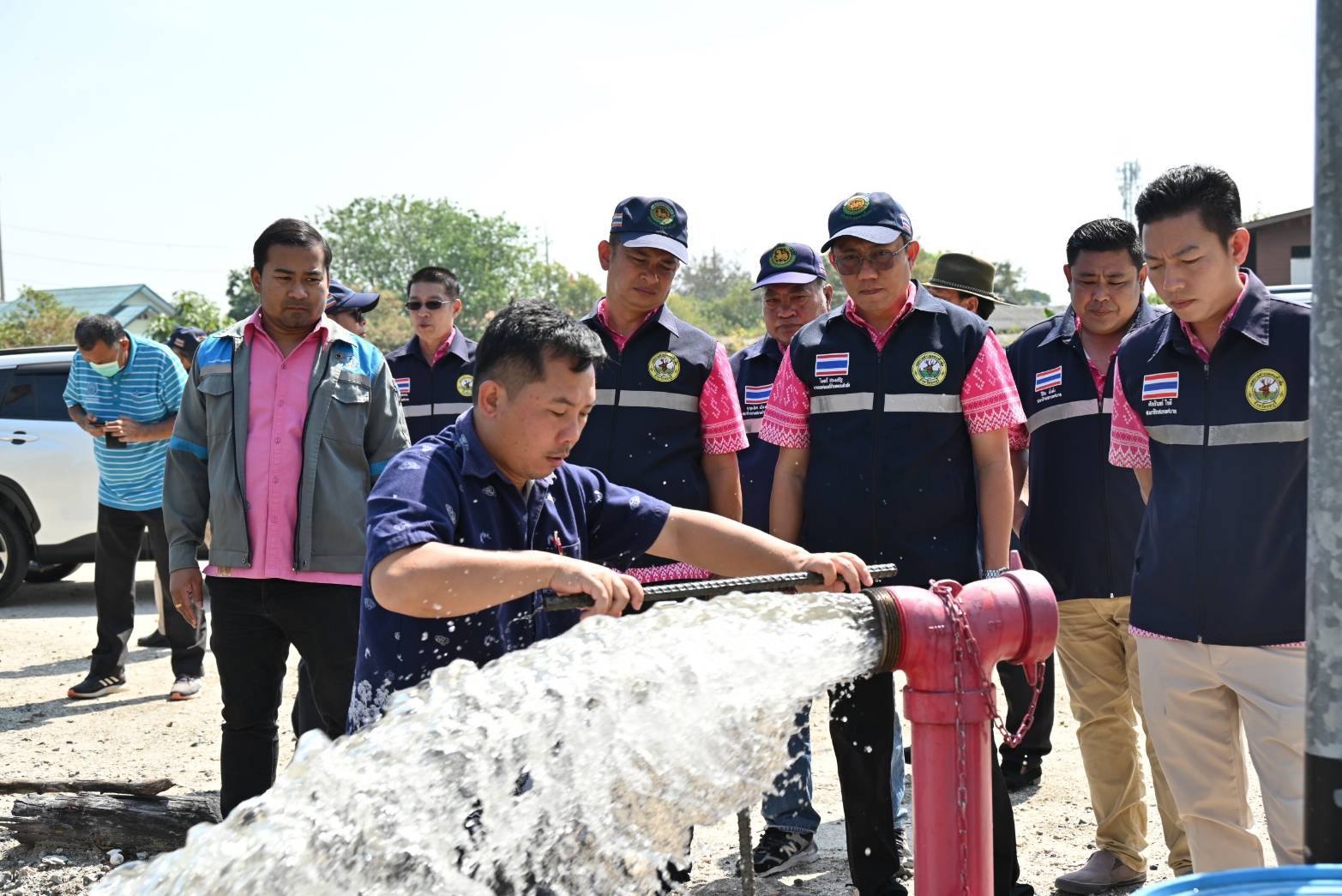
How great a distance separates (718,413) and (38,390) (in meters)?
7.33

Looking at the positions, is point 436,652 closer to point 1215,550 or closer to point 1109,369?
point 1215,550

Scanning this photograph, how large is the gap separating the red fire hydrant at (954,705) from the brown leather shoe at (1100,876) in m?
1.87

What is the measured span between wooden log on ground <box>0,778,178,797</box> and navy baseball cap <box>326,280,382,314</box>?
118 inches

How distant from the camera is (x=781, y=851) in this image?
397 cm

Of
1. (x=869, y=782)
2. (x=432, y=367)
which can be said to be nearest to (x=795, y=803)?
(x=869, y=782)

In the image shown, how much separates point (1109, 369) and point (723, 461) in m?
1.28

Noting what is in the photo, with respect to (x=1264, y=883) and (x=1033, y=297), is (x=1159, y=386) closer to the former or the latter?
(x=1264, y=883)

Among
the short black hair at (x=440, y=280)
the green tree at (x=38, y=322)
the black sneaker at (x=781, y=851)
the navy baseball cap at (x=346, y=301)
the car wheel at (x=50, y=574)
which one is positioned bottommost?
the car wheel at (x=50, y=574)

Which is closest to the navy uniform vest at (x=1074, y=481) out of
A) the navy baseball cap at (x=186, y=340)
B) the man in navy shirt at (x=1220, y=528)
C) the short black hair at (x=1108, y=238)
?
the short black hair at (x=1108, y=238)

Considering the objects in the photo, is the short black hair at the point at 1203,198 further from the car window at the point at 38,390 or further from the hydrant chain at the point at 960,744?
the car window at the point at 38,390

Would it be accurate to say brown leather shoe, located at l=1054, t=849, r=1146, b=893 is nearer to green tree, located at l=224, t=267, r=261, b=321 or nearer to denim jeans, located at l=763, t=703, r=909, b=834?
denim jeans, located at l=763, t=703, r=909, b=834

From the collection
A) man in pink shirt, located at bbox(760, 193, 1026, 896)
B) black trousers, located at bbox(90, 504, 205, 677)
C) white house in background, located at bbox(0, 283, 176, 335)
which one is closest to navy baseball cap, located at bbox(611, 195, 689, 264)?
man in pink shirt, located at bbox(760, 193, 1026, 896)

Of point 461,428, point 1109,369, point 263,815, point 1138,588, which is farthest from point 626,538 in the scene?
point 1109,369

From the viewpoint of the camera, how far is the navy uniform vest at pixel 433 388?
585cm
